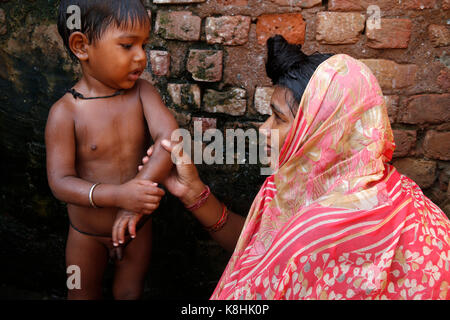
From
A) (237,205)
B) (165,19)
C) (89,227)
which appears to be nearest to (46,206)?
(89,227)

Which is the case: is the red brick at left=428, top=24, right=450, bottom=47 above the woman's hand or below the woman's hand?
above

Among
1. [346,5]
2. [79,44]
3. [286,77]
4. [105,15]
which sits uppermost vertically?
[346,5]

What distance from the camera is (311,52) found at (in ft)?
7.65

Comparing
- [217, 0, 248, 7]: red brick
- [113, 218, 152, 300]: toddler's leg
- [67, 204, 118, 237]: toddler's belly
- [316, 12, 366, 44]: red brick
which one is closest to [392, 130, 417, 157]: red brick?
[316, 12, 366, 44]: red brick

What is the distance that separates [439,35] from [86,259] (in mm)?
2077

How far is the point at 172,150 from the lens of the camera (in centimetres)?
187

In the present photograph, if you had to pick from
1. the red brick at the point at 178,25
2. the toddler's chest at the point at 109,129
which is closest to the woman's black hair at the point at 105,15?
the toddler's chest at the point at 109,129

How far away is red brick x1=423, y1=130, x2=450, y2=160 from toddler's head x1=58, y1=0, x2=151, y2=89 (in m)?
1.59

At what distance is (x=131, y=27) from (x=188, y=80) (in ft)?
2.48

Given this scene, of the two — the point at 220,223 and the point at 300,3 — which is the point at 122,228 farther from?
the point at 300,3

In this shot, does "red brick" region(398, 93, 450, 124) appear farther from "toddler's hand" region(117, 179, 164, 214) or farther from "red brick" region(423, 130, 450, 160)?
"toddler's hand" region(117, 179, 164, 214)

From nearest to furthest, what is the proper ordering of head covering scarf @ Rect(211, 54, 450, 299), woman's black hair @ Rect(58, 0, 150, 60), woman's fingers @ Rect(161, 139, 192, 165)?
head covering scarf @ Rect(211, 54, 450, 299) < woman's black hair @ Rect(58, 0, 150, 60) < woman's fingers @ Rect(161, 139, 192, 165)

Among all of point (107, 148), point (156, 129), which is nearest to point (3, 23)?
point (107, 148)

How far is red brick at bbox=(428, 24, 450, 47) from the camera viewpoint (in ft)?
7.29
